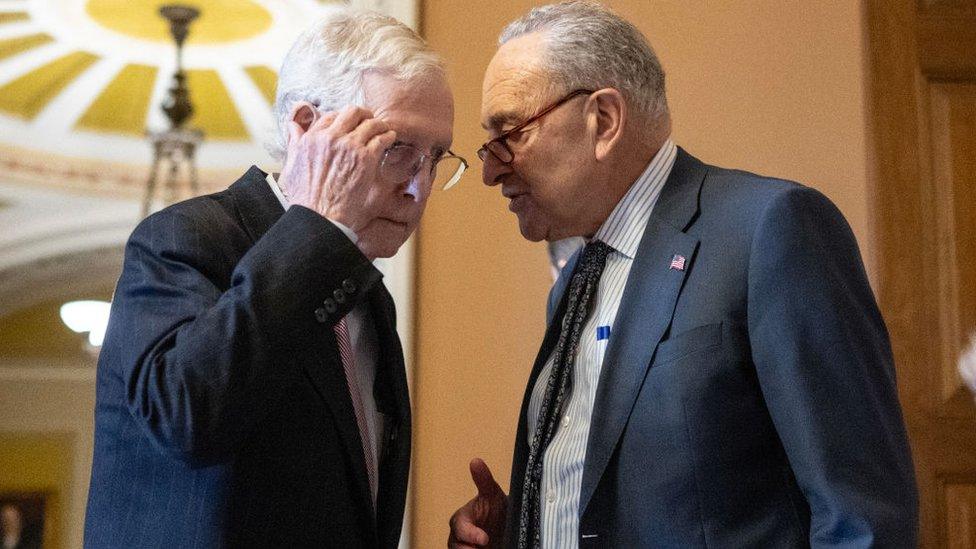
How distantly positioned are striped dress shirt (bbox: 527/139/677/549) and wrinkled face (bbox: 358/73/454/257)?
0.36 metres

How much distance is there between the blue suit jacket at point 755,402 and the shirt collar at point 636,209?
170 millimetres

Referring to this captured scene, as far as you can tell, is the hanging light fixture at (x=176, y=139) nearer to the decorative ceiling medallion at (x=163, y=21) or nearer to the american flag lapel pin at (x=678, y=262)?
the decorative ceiling medallion at (x=163, y=21)

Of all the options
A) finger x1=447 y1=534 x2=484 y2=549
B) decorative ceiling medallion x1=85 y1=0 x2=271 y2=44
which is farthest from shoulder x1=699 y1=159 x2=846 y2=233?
decorative ceiling medallion x1=85 y1=0 x2=271 y2=44

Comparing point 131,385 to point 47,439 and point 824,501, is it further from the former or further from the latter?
point 47,439

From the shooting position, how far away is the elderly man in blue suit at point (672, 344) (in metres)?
1.62

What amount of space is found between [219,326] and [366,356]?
583 millimetres

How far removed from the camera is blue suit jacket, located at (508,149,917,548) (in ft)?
5.25

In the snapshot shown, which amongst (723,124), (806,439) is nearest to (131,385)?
(806,439)

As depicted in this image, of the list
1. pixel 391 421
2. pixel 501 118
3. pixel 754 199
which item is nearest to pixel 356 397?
pixel 391 421

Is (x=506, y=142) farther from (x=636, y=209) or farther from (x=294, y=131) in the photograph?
(x=294, y=131)

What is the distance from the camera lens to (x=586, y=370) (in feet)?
6.33

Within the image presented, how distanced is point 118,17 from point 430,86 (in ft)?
10.7

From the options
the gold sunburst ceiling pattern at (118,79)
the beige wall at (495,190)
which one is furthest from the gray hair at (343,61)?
the gold sunburst ceiling pattern at (118,79)

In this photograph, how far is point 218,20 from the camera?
15.3 ft
